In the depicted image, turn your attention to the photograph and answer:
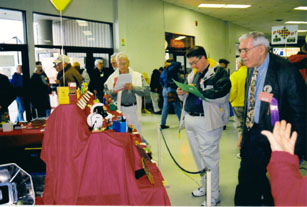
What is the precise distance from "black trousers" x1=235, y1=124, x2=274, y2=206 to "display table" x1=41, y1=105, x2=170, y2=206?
2.02 feet

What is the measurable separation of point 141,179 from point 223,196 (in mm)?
1431

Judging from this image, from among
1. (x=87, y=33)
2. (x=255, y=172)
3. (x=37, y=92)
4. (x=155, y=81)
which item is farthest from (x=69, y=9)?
(x=255, y=172)

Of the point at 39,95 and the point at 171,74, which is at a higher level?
the point at 171,74

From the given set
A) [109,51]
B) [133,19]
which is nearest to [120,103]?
[109,51]

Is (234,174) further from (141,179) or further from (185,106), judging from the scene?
(141,179)

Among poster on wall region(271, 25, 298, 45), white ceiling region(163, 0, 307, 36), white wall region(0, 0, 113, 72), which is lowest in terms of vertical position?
poster on wall region(271, 25, 298, 45)

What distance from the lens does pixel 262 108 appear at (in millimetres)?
1883

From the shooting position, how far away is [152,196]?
72.6 inches

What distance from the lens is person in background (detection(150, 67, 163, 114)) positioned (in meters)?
8.76

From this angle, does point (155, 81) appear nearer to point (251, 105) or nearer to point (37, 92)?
point (37, 92)

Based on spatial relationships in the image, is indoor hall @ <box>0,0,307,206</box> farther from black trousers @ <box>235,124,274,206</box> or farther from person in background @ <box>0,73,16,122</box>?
person in background @ <box>0,73,16,122</box>

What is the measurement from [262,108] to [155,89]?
6.90 metres

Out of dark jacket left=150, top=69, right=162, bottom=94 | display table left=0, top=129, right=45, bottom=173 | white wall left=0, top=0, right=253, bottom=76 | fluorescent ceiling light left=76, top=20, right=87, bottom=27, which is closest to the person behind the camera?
display table left=0, top=129, right=45, bottom=173

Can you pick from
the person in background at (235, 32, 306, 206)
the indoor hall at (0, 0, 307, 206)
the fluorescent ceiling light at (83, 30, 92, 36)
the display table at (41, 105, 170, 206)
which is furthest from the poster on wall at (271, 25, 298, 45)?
the fluorescent ceiling light at (83, 30, 92, 36)
